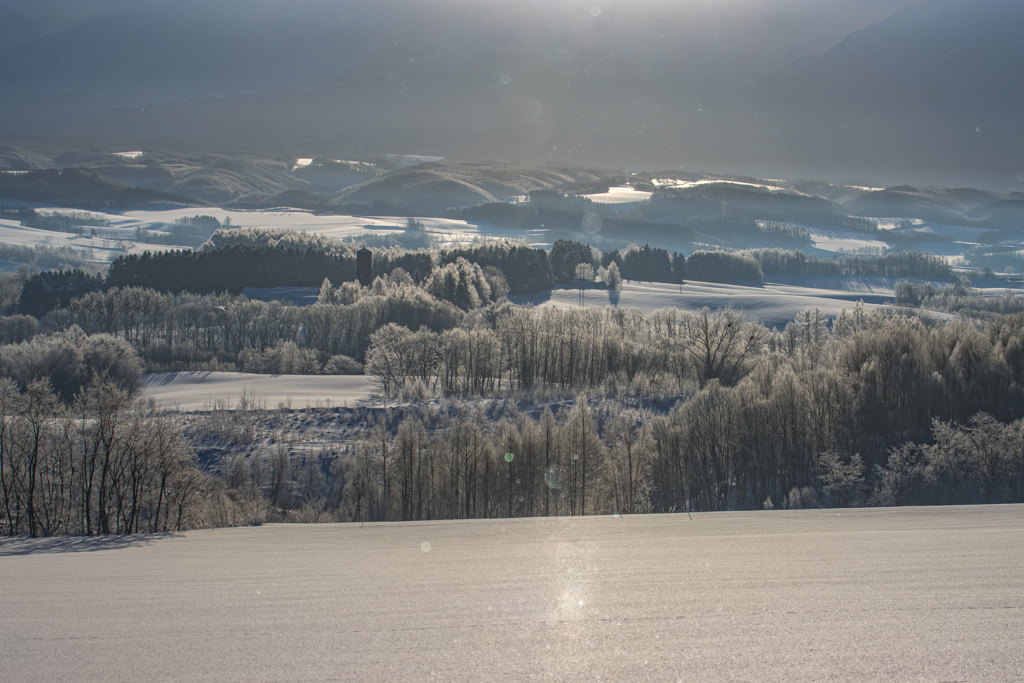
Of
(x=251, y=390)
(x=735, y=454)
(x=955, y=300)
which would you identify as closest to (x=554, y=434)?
(x=735, y=454)

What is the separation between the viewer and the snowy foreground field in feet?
19.8

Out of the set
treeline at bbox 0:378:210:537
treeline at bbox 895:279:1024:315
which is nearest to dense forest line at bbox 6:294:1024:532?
treeline at bbox 0:378:210:537

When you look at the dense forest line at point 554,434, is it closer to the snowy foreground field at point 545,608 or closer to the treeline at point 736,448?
the treeline at point 736,448

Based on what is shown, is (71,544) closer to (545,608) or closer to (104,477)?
(104,477)

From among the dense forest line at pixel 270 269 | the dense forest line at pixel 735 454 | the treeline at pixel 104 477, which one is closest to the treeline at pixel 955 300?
the dense forest line at pixel 270 269

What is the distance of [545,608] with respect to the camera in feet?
24.7

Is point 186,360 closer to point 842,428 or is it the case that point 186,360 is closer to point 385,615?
point 842,428

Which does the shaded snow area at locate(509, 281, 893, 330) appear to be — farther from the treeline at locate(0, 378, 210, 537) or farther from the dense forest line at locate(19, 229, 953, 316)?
the treeline at locate(0, 378, 210, 537)

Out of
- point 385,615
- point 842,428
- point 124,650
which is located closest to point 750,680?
point 385,615

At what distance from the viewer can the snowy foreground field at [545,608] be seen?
6035 millimetres

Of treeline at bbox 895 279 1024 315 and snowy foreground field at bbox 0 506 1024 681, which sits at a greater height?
treeline at bbox 895 279 1024 315

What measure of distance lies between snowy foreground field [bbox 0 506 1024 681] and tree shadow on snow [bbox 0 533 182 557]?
1.02ft

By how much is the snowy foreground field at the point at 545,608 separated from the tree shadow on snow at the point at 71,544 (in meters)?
0.31

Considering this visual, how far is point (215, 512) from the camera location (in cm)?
2222
